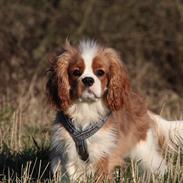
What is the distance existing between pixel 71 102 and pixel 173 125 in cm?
134

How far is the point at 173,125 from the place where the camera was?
266 inches

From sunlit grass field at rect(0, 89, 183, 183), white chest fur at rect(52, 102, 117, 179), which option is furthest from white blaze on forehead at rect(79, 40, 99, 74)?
sunlit grass field at rect(0, 89, 183, 183)

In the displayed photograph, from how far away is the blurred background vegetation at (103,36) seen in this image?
12.8 meters

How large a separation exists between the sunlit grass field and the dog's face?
0.60 m

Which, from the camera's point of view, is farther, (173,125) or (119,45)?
(119,45)

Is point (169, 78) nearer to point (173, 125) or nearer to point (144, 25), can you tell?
point (144, 25)

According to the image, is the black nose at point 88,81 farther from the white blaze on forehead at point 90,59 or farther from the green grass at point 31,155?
the green grass at point 31,155

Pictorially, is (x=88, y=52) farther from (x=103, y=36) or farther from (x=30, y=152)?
(x=103, y=36)

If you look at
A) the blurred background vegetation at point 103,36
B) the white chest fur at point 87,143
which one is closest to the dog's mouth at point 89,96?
the white chest fur at point 87,143

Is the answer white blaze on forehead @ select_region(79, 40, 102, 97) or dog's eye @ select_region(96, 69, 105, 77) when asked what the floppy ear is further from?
dog's eye @ select_region(96, 69, 105, 77)

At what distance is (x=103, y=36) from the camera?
1392 cm

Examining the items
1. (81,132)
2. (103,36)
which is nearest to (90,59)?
(81,132)

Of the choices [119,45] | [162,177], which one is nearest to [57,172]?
[162,177]

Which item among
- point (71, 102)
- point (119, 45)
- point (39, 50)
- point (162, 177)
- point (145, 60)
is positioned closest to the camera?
point (162, 177)
